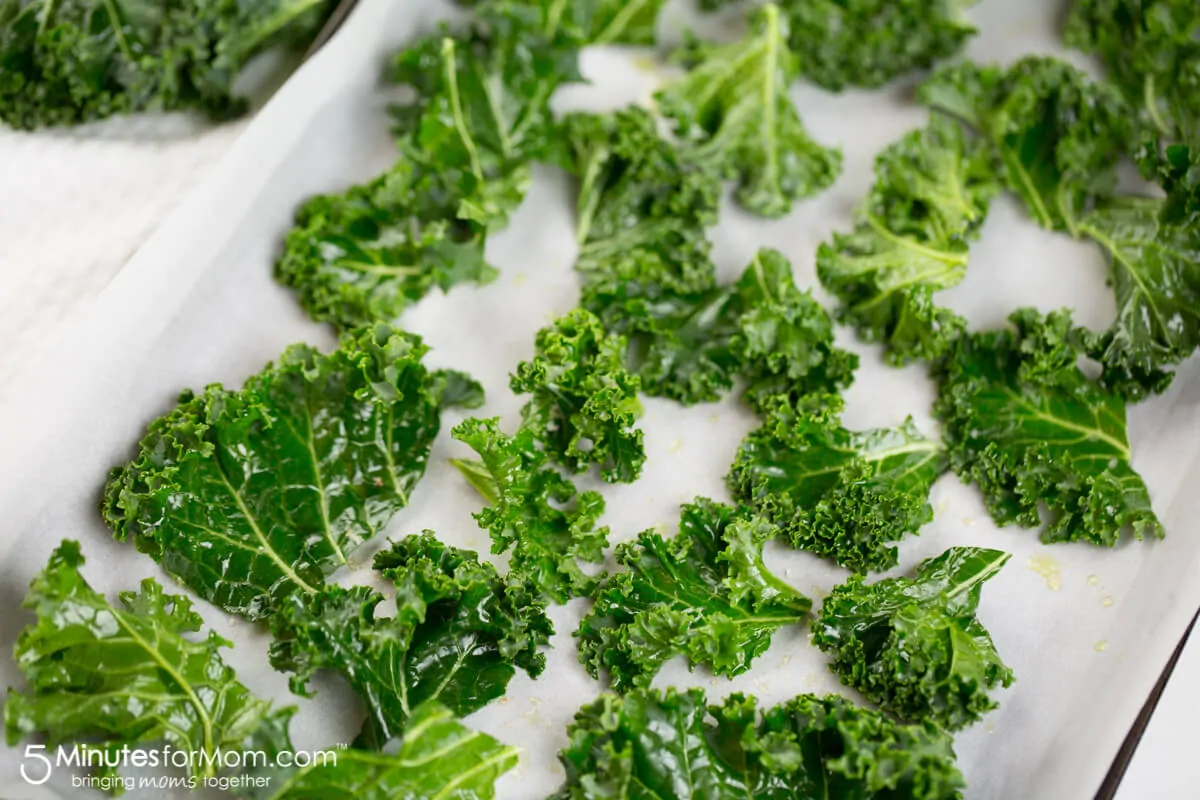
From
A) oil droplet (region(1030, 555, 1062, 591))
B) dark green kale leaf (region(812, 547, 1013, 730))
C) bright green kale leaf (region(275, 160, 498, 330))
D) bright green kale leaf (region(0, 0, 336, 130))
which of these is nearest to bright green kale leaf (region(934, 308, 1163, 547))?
oil droplet (region(1030, 555, 1062, 591))

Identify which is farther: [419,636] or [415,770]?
[419,636]

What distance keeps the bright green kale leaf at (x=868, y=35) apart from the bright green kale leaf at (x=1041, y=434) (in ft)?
3.06

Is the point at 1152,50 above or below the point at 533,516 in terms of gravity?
above

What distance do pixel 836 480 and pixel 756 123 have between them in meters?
1.10

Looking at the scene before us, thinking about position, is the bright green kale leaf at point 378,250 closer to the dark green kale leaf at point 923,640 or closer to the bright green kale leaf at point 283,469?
the bright green kale leaf at point 283,469

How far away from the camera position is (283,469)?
8.07 feet

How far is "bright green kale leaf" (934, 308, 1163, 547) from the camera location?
2533mm

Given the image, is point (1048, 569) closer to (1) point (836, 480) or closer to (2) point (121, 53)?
(1) point (836, 480)

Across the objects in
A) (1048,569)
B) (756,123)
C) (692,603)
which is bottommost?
(1048,569)

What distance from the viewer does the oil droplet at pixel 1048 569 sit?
8.34 ft

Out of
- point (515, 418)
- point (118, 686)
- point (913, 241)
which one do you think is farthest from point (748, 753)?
point (913, 241)

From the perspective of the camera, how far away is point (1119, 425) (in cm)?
267

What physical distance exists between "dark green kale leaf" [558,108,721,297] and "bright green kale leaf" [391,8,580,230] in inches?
5.2

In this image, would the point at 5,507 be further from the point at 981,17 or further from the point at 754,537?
the point at 981,17
